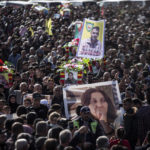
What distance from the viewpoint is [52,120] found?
6.27 meters

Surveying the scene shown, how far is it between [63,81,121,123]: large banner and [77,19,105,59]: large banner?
354cm

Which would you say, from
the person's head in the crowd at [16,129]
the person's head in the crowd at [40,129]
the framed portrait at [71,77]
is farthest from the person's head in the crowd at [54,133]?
the framed portrait at [71,77]

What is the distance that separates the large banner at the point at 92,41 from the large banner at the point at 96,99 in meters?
3.54

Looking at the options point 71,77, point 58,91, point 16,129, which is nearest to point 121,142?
point 16,129

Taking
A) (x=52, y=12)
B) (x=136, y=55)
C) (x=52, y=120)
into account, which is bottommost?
(x=52, y=120)

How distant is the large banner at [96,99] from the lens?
696cm

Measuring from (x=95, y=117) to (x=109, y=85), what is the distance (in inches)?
28.2

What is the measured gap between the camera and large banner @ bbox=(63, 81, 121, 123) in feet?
22.8

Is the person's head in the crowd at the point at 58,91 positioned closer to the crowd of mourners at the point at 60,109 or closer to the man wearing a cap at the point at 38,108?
the crowd of mourners at the point at 60,109

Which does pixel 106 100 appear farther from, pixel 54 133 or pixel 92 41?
pixel 92 41

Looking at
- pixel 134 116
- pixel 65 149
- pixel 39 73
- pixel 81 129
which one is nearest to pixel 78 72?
pixel 39 73

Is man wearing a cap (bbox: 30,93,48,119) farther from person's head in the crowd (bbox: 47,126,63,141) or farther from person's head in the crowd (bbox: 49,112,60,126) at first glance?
person's head in the crowd (bbox: 47,126,63,141)

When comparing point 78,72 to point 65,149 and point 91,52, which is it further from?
point 65,149

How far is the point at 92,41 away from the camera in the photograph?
11.2 meters
